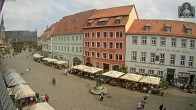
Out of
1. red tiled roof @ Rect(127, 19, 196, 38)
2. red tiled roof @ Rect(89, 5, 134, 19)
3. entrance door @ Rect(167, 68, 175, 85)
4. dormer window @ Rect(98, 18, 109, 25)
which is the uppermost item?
red tiled roof @ Rect(89, 5, 134, 19)

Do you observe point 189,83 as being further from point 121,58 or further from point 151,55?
point 121,58

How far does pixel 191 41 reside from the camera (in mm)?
29750

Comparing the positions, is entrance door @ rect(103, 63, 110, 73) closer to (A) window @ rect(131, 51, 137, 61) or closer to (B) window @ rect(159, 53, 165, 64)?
(A) window @ rect(131, 51, 137, 61)

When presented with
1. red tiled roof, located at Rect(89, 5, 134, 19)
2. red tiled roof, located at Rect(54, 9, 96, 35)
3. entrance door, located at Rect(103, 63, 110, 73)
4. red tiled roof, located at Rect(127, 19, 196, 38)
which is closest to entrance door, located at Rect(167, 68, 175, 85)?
red tiled roof, located at Rect(127, 19, 196, 38)

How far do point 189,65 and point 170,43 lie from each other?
167 inches

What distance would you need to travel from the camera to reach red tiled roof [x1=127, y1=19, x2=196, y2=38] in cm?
3069

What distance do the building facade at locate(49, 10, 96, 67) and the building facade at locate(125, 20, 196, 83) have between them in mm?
14234

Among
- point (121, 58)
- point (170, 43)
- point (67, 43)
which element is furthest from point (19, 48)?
point (170, 43)

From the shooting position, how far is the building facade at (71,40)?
4512 cm

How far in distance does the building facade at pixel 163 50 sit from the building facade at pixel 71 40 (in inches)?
560

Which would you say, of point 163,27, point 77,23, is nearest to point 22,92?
point 163,27

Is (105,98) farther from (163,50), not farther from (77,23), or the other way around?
(77,23)

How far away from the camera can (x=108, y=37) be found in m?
37.2

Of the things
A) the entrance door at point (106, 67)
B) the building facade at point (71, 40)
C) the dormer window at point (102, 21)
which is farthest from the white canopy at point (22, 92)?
the building facade at point (71, 40)
